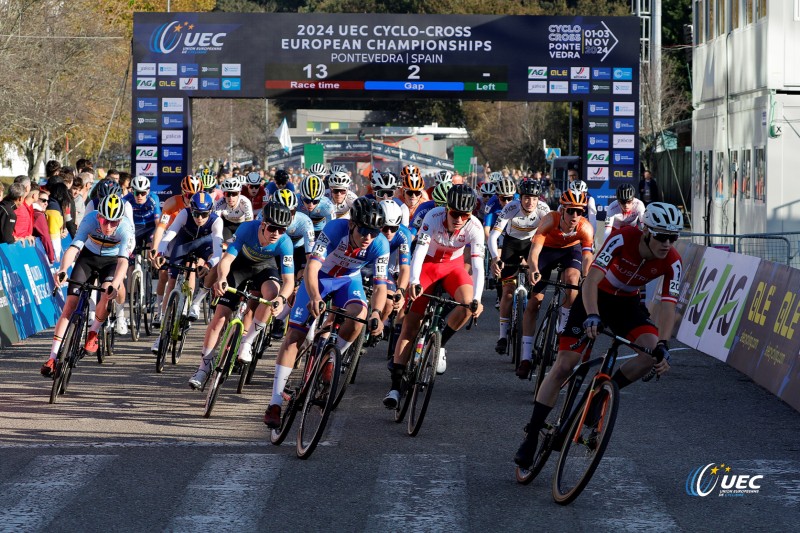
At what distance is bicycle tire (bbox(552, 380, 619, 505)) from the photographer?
7457mm

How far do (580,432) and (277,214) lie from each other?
4020 mm

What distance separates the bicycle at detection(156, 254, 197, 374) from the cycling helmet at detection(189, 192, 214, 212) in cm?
79

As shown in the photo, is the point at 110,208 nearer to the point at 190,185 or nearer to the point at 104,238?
the point at 104,238

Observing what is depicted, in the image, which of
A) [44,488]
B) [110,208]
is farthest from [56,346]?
[44,488]

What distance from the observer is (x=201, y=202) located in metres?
14.9

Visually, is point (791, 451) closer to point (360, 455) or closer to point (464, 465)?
point (464, 465)

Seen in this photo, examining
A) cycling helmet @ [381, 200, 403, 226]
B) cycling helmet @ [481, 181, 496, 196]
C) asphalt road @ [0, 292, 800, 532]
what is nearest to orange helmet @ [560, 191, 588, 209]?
asphalt road @ [0, 292, 800, 532]

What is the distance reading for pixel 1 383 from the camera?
13.0m

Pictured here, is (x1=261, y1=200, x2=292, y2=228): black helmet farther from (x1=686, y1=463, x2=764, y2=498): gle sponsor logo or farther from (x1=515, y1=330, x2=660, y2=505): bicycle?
(x1=686, y1=463, x2=764, y2=498): gle sponsor logo

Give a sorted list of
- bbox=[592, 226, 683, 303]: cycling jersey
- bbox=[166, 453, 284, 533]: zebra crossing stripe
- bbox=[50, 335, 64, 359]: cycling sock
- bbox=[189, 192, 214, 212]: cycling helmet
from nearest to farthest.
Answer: bbox=[166, 453, 284, 533]: zebra crossing stripe
bbox=[592, 226, 683, 303]: cycling jersey
bbox=[50, 335, 64, 359]: cycling sock
bbox=[189, 192, 214, 212]: cycling helmet

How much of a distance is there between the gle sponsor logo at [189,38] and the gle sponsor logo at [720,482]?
20.9 meters

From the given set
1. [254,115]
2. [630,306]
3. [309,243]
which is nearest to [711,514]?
[630,306]

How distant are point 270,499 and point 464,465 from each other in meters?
1.61

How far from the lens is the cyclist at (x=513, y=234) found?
47.2ft
